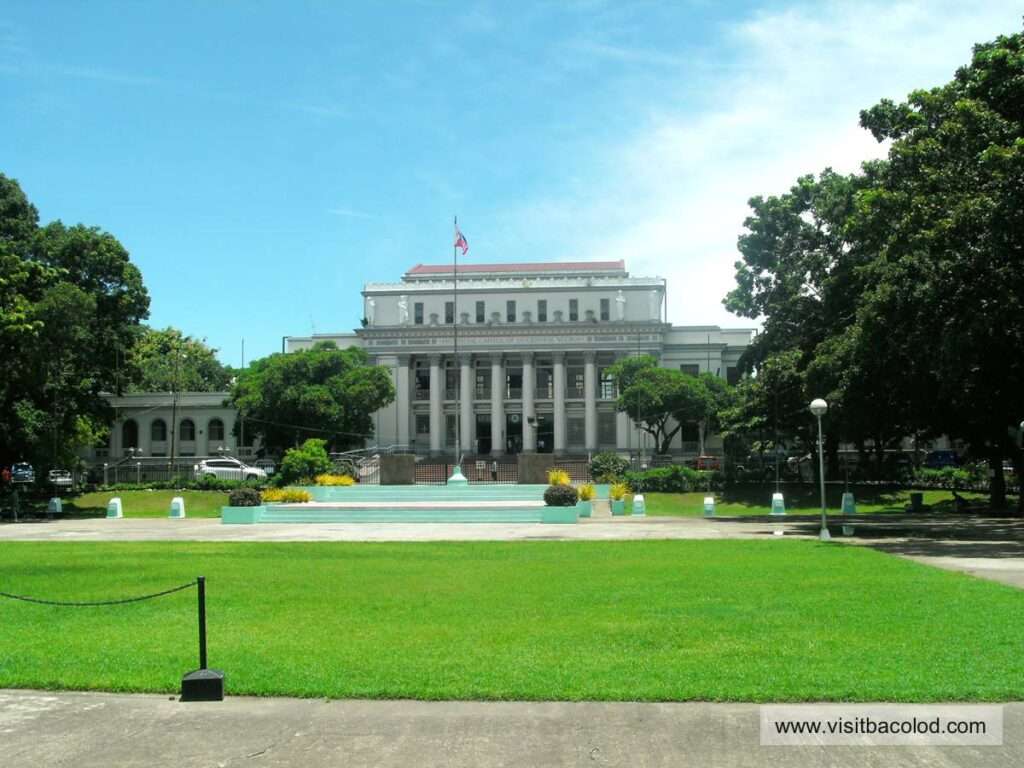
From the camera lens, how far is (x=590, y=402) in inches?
3270

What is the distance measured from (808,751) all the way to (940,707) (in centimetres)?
149

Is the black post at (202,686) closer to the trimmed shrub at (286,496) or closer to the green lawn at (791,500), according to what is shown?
the trimmed shrub at (286,496)

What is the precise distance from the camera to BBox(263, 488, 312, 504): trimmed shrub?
4244 centimetres

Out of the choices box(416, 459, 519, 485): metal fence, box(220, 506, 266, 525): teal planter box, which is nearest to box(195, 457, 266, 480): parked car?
→ box(416, 459, 519, 485): metal fence

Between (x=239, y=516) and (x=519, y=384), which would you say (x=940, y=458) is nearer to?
(x=519, y=384)

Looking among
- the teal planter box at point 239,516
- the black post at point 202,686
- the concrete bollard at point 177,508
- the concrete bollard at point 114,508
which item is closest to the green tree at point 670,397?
the concrete bollard at point 177,508

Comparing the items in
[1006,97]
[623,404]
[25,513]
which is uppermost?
[1006,97]

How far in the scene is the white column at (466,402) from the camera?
84.5 meters

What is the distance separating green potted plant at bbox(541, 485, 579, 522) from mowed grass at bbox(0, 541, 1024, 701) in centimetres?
1631

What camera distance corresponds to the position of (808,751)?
258 inches

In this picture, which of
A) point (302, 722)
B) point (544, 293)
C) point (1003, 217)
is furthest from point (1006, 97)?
point (544, 293)

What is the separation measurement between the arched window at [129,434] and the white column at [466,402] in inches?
1106

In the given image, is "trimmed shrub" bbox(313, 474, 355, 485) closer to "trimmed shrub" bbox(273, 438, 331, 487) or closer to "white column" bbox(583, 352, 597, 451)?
"trimmed shrub" bbox(273, 438, 331, 487)

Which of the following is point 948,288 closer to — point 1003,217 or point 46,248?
point 1003,217
